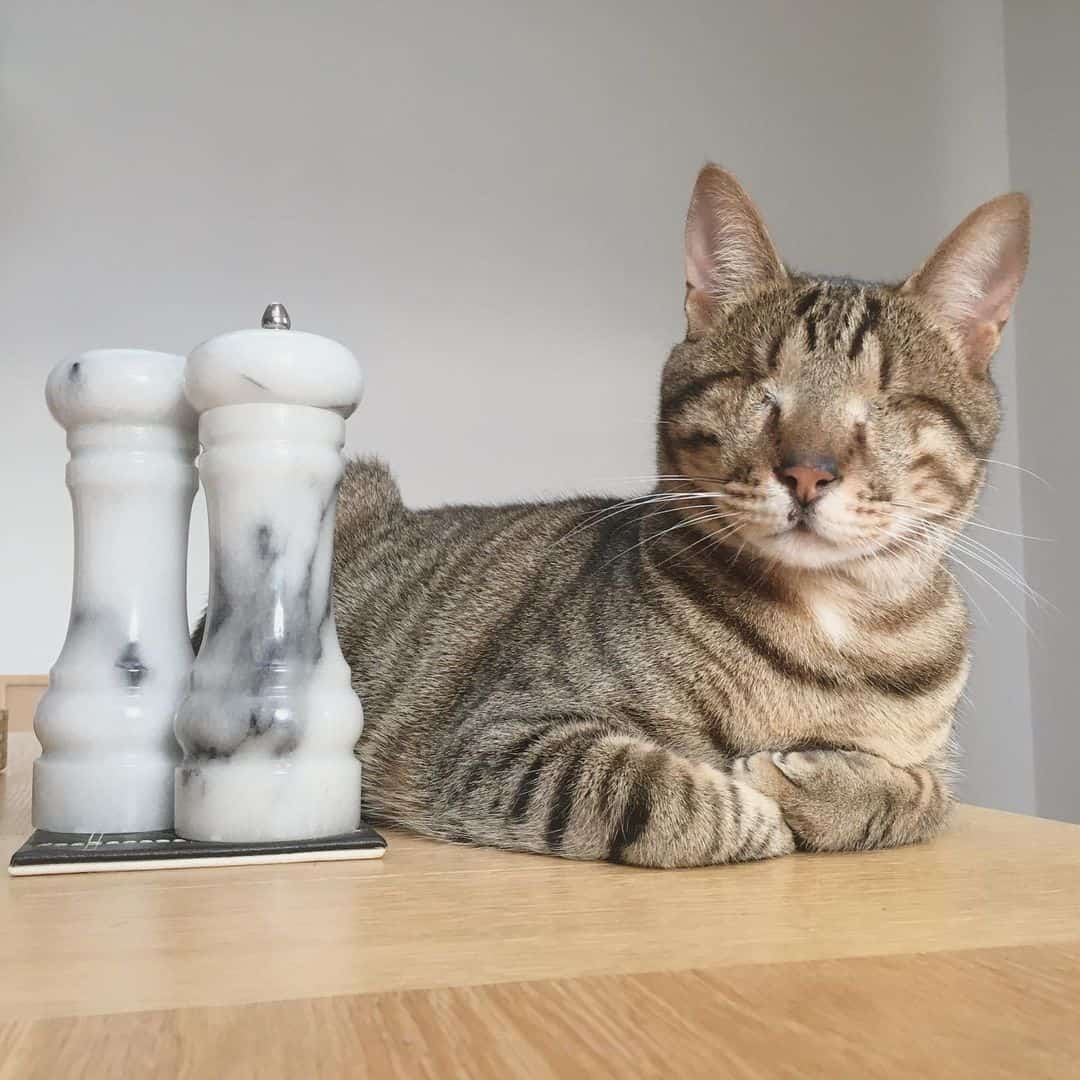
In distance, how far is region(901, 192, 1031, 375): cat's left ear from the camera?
3.42ft

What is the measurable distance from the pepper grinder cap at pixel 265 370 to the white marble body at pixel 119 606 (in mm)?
68

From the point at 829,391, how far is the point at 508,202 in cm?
252

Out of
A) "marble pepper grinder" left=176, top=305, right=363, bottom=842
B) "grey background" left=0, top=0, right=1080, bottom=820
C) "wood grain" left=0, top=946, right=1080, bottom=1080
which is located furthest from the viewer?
"grey background" left=0, top=0, right=1080, bottom=820

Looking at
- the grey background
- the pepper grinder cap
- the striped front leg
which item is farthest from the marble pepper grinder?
the grey background

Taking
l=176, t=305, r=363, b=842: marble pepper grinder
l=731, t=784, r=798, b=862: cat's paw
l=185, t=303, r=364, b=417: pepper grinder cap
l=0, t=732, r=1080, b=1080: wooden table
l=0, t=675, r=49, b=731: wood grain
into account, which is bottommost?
l=0, t=675, r=49, b=731: wood grain

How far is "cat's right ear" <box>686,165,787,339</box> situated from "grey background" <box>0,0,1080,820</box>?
198cm

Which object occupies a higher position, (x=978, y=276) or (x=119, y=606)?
(x=978, y=276)

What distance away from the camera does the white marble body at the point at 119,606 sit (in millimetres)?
767

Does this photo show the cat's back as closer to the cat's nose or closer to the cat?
the cat

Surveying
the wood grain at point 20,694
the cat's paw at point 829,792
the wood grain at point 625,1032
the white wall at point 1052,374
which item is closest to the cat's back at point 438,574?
the cat's paw at point 829,792

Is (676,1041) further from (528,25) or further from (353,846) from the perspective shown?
(528,25)

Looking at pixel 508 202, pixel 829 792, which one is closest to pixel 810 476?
pixel 829 792

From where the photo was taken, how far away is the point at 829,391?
0.99 metres

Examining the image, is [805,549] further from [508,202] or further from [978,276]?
[508,202]
